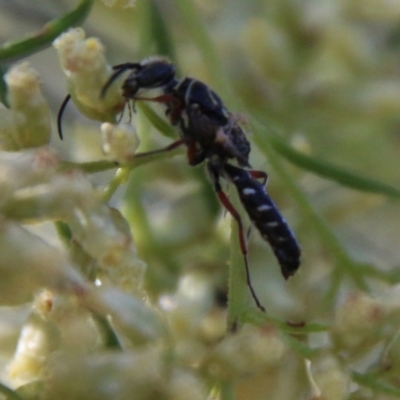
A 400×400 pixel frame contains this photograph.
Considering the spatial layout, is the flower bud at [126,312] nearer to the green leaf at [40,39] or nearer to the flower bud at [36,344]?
the flower bud at [36,344]

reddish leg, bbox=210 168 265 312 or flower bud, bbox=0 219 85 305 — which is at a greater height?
flower bud, bbox=0 219 85 305

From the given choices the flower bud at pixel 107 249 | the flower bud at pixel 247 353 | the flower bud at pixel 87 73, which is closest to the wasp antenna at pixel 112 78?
the flower bud at pixel 87 73

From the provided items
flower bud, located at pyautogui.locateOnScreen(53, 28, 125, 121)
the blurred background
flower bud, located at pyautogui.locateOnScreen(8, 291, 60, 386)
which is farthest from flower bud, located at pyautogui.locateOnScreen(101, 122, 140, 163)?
the blurred background

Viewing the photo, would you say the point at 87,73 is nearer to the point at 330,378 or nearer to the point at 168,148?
the point at 168,148

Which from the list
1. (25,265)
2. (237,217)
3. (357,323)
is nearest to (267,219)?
(237,217)

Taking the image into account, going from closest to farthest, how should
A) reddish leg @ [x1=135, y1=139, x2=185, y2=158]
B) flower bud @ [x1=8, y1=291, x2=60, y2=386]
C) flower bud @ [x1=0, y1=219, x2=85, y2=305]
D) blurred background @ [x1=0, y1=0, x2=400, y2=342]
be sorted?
flower bud @ [x1=0, y1=219, x2=85, y2=305] → flower bud @ [x1=8, y1=291, x2=60, y2=386] → reddish leg @ [x1=135, y1=139, x2=185, y2=158] → blurred background @ [x1=0, y1=0, x2=400, y2=342]

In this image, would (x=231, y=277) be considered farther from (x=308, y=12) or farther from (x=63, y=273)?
(x=308, y=12)

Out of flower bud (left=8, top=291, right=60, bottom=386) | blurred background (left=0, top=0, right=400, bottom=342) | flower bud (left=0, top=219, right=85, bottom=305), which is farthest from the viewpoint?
blurred background (left=0, top=0, right=400, bottom=342)

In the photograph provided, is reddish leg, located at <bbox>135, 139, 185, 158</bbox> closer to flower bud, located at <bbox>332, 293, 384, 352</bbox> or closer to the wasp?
the wasp
